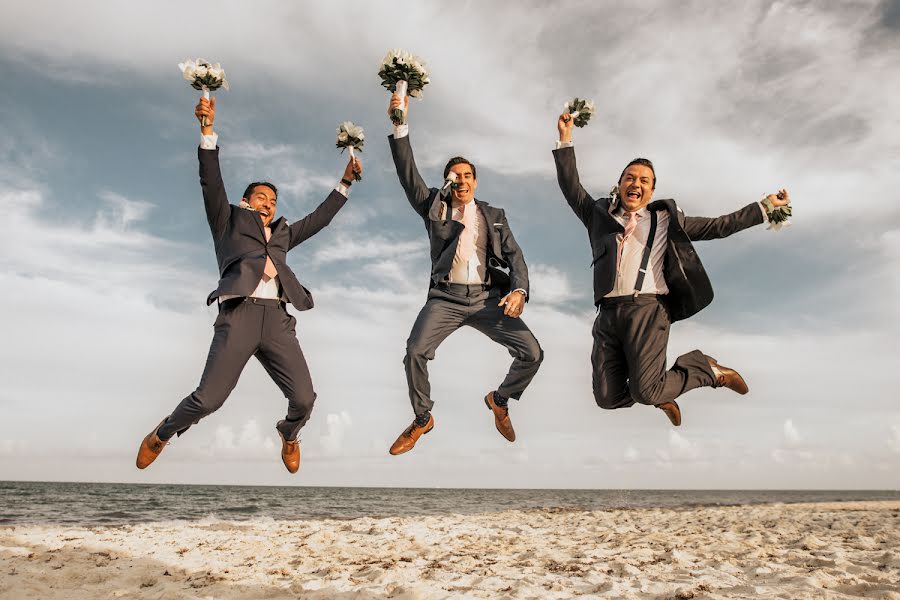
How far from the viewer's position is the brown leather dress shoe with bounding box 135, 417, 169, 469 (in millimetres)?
5770

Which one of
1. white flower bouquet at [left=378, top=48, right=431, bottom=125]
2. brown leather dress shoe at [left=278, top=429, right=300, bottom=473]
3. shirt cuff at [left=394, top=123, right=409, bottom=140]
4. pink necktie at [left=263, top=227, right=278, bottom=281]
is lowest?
brown leather dress shoe at [left=278, top=429, right=300, bottom=473]

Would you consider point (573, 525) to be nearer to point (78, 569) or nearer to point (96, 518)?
point (78, 569)

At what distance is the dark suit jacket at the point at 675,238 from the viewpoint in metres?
5.52

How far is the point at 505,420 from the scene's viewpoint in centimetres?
640

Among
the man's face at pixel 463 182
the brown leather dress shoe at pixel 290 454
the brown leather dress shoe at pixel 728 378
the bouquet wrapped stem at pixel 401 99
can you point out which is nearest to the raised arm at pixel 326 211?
the bouquet wrapped stem at pixel 401 99

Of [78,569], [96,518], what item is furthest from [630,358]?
[96,518]

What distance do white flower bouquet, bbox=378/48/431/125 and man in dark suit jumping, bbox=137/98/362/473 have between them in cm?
155

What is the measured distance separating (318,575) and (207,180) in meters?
4.45

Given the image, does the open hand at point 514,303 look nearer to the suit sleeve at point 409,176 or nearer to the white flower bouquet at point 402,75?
the suit sleeve at point 409,176

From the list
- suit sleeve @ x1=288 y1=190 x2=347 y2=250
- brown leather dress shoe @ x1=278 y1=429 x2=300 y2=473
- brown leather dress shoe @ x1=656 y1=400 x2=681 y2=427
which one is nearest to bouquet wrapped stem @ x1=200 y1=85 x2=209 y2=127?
suit sleeve @ x1=288 y1=190 x2=347 y2=250

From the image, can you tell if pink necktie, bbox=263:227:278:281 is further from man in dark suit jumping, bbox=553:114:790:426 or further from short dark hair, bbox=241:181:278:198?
man in dark suit jumping, bbox=553:114:790:426

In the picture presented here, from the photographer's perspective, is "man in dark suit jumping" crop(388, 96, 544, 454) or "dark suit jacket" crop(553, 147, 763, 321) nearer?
"dark suit jacket" crop(553, 147, 763, 321)

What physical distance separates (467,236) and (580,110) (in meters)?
1.58

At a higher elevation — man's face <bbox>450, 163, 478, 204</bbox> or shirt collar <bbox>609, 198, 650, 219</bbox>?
man's face <bbox>450, 163, 478, 204</bbox>
